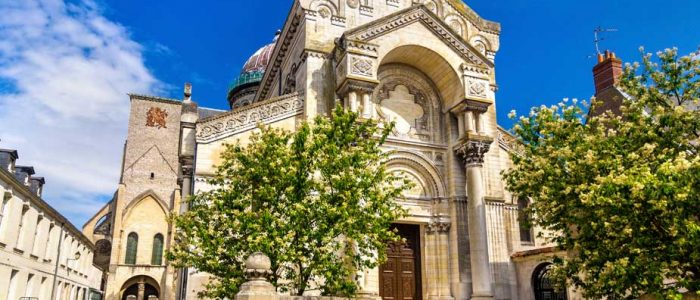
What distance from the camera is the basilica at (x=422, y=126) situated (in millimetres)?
19859

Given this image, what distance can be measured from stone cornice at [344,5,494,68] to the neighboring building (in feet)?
48.4

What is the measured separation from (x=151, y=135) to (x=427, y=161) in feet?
122

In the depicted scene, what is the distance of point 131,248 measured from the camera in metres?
44.4

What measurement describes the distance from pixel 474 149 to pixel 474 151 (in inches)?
3.2

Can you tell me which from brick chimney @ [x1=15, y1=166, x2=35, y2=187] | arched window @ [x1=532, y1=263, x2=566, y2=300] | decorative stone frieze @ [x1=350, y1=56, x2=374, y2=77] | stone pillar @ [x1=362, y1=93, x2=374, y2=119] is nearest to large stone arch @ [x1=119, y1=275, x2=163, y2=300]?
brick chimney @ [x1=15, y1=166, x2=35, y2=187]

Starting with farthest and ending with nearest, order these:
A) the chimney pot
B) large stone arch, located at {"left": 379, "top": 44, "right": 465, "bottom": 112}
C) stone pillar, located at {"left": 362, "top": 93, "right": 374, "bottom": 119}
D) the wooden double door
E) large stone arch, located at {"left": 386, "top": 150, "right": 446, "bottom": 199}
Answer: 1. the chimney pot
2. large stone arch, located at {"left": 379, "top": 44, "right": 465, "bottom": 112}
3. large stone arch, located at {"left": 386, "top": 150, "right": 446, "bottom": 199}
4. the wooden double door
5. stone pillar, located at {"left": 362, "top": 93, "right": 374, "bottom": 119}

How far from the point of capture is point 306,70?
69.1ft

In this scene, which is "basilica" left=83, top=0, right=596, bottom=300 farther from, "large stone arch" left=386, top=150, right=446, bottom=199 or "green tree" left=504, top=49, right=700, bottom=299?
"green tree" left=504, top=49, right=700, bottom=299

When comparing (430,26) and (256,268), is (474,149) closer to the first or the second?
(430,26)

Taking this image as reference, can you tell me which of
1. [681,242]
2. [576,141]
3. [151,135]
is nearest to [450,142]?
[576,141]

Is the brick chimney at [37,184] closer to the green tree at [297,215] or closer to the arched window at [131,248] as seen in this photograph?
the green tree at [297,215]

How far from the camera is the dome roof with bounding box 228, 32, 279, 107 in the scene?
49.2 meters

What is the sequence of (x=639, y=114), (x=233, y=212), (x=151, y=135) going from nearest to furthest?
(x=639, y=114) → (x=233, y=212) → (x=151, y=135)

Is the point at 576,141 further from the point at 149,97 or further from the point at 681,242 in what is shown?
the point at 149,97
